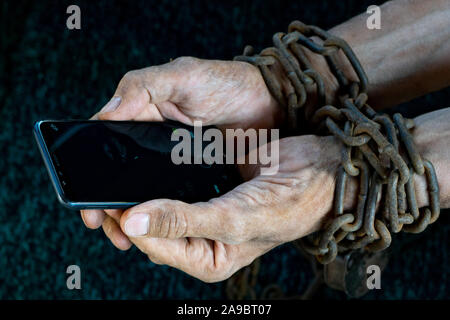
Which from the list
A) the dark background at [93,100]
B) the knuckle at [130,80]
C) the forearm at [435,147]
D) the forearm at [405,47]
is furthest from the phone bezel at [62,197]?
the dark background at [93,100]

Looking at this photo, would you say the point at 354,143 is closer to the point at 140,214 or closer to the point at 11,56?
the point at 140,214

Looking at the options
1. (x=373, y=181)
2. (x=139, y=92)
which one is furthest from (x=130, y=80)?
(x=373, y=181)

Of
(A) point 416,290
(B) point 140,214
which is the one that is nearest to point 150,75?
(B) point 140,214

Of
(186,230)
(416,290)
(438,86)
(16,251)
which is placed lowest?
(416,290)

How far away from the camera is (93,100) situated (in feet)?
3.89

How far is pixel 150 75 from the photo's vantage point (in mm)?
745

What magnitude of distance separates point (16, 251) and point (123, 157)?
564 mm

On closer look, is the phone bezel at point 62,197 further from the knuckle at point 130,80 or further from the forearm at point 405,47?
the forearm at point 405,47

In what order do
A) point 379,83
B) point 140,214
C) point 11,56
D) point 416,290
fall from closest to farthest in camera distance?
point 140,214, point 379,83, point 11,56, point 416,290

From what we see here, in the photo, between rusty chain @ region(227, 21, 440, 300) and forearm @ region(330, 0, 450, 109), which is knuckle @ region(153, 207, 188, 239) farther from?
forearm @ region(330, 0, 450, 109)

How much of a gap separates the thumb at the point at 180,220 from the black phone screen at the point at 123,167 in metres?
0.05

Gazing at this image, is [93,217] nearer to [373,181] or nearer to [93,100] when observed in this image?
[373,181]

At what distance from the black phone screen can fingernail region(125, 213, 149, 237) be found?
0.15 ft

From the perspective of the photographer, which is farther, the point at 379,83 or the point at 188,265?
the point at 379,83
